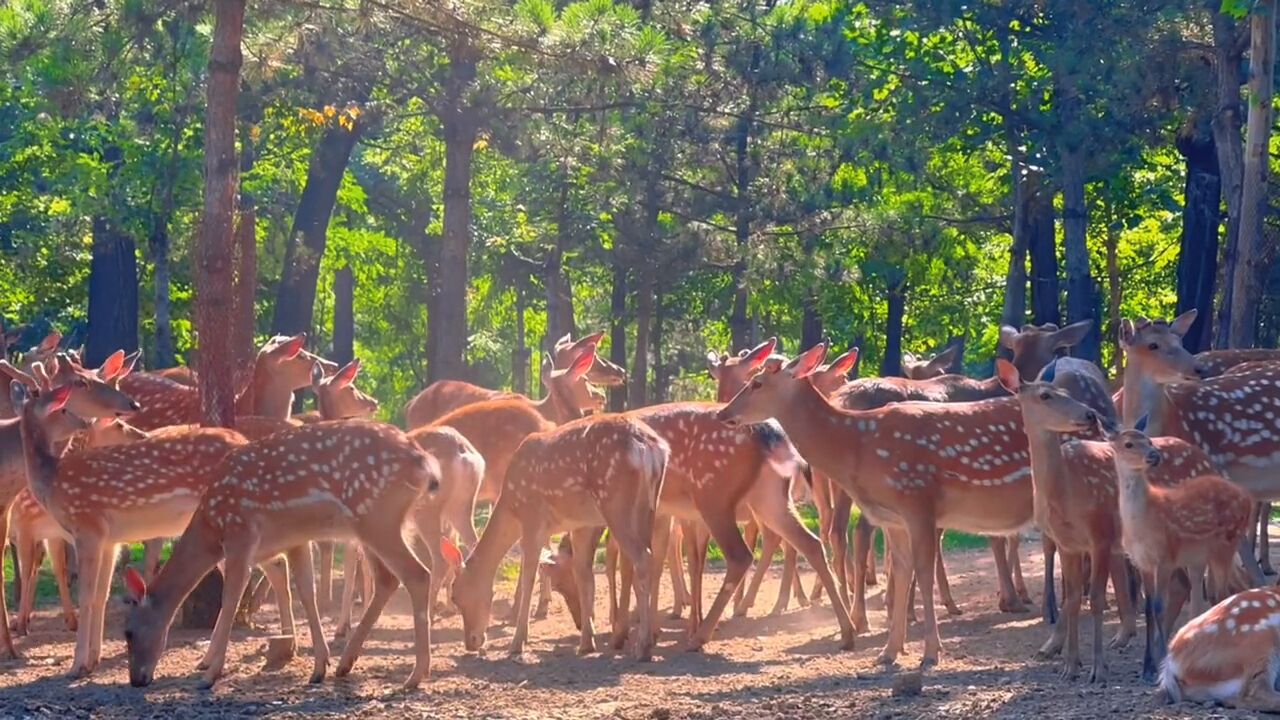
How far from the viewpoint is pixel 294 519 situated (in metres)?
10.3

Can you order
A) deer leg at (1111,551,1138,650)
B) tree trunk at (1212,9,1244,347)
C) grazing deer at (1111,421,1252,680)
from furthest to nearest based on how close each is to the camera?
1. tree trunk at (1212,9,1244,347)
2. deer leg at (1111,551,1138,650)
3. grazing deer at (1111,421,1252,680)

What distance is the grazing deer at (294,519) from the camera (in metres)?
10.2

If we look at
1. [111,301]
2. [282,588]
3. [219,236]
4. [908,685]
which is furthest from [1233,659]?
[111,301]

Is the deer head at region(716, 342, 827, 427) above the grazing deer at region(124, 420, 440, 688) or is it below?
above

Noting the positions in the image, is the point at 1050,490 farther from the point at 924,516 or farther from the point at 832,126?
the point at 832,126

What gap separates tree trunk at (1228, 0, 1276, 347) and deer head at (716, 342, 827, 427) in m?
5.44

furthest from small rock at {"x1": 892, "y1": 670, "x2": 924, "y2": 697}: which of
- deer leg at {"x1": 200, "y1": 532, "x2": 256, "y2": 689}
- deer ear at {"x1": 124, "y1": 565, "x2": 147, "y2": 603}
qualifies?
deer ear at {"x1": 124, "y1": 565, "x2": 147, "y2": 603}

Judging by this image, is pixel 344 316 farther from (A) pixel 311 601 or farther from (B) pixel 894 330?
(A) pixel 311 601

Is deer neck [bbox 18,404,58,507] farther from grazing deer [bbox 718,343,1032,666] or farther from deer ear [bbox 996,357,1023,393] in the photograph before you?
deer ear [bbox 996,357,1023,393]

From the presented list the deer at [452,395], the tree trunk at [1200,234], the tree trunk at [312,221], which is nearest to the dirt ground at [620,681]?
the deer at [452,395]

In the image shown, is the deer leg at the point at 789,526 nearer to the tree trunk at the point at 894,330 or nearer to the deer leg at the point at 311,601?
the deer leg at the point at 311,601

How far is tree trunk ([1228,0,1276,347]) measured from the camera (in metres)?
15.2

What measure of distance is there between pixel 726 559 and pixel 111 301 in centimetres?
1751

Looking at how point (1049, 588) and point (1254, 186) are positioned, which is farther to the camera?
point (1254, 186)
